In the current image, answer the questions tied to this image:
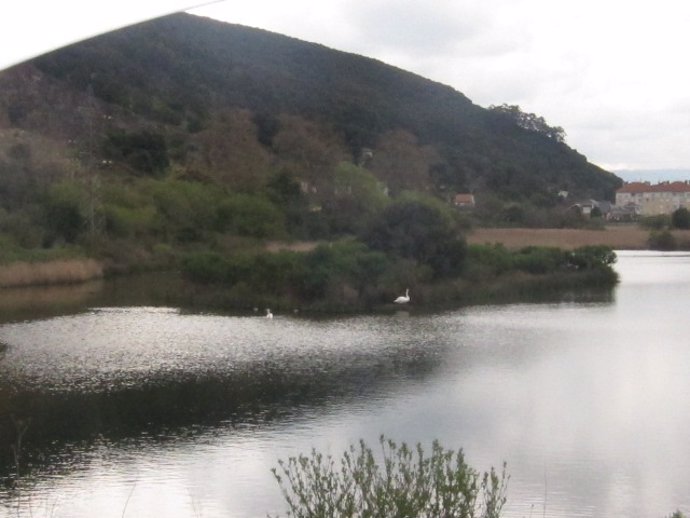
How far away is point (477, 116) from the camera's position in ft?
137

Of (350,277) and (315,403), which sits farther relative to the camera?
(350,277)

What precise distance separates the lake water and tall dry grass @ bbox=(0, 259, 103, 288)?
114 inches

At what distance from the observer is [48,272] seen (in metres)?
17.1

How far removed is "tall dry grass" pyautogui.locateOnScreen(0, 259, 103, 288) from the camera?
16.4 meters

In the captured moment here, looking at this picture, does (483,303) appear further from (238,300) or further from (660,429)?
(660,429)

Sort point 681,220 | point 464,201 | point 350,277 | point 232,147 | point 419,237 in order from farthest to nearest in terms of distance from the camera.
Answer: point 464,201 → point 232,147 → point 681,220 → point 419,237 → point 350,277

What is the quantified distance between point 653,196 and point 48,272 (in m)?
23.9

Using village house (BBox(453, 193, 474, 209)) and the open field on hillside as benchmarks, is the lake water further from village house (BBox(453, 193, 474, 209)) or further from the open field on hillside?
village house (BBox(453, 193, 474, 209))

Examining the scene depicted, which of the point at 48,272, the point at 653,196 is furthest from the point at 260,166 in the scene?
the point at 653,196

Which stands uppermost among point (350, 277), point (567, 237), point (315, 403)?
point (567, 237)

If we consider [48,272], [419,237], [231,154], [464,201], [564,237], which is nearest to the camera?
[419,237]

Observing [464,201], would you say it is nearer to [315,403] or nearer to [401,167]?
[401,167]

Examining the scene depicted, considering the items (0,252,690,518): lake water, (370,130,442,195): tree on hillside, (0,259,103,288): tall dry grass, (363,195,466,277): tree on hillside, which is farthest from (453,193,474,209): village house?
(0,252,690,518): lake water

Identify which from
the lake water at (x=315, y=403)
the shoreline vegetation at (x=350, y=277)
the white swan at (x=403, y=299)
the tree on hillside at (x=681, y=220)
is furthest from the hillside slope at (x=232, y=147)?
the lake water at (x=315, y=403)
